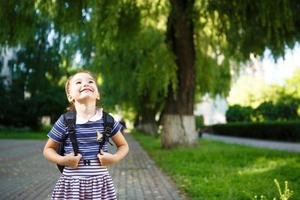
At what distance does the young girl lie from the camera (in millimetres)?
3953

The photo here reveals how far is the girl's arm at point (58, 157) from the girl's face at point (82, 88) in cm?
35

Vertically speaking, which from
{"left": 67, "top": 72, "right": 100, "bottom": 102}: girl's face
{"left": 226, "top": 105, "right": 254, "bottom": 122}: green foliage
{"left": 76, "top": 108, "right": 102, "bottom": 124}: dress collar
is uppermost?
{"left": 226, "top": 105, "right": 254, "bottom": 122}: green foliage

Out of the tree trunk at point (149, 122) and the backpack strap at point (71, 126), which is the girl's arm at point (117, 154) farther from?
the tree trunk at point (149, 122)

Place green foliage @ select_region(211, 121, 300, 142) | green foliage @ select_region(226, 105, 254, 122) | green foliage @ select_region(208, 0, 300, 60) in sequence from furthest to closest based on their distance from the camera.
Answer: green foliage @ select_region(226, 105, 254, 122)
green foliage @ select_region(211, 121, 300, 142)
green foliage @ select_region(208, 0, 300, 60)

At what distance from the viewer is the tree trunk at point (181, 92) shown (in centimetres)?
A: 1991

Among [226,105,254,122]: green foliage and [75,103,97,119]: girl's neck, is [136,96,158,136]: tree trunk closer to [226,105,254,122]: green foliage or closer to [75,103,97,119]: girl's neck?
[226,105,254,122]: green foliage

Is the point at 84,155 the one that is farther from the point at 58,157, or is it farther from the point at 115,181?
the point at 115,181

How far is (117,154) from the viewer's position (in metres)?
4.07

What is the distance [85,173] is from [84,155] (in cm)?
12

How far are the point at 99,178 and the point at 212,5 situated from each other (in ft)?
42.8

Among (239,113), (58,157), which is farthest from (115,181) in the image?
(239,113)

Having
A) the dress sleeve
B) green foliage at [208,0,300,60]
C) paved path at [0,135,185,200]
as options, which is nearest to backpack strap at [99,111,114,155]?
the dress sleeve

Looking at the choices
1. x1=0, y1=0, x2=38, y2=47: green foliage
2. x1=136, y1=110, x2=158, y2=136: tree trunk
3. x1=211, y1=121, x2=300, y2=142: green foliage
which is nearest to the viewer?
x1=0, y1=0, x2=38, y2=47: green foliage

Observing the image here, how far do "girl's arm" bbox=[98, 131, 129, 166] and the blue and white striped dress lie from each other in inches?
2.3
